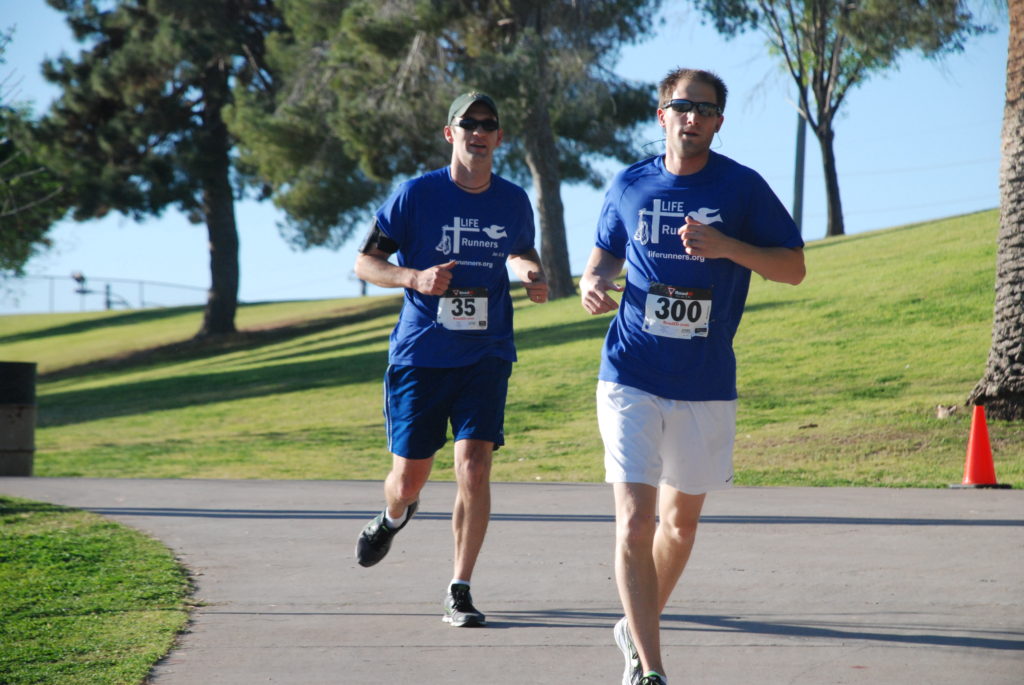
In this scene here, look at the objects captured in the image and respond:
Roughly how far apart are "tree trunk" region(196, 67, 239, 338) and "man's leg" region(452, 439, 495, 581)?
1349 inches

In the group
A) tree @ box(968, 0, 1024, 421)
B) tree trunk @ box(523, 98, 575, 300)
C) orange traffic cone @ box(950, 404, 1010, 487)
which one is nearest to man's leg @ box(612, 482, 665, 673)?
orange traffic cone @ box(950, 404, 1010, 487)

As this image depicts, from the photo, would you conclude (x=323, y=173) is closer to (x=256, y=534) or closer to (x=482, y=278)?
(x=256, y=534)

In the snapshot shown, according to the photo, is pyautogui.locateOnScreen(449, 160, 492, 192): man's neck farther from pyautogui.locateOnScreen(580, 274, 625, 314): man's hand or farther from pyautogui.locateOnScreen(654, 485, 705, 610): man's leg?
pyautogui.locateOnScreen(654, 485, 705, 610): man's leg

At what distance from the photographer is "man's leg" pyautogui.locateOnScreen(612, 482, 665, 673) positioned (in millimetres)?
3838

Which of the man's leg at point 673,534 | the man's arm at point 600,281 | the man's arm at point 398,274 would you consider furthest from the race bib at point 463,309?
the man's leg at point 673,534

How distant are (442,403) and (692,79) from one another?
6.17ft

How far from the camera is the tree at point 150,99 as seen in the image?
36.2 metres

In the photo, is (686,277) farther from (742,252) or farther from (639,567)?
(639,567)

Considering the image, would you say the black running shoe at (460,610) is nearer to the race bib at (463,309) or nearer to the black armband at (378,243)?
the race bib at (463,309)

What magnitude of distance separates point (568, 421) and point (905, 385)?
4309mm

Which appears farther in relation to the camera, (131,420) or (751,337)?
(131,420)

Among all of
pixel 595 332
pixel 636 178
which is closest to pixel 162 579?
pixel 636 178

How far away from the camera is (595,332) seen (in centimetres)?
2259

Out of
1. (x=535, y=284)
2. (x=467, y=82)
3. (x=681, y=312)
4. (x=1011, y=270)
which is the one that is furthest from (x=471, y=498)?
(x=467, y=82)
